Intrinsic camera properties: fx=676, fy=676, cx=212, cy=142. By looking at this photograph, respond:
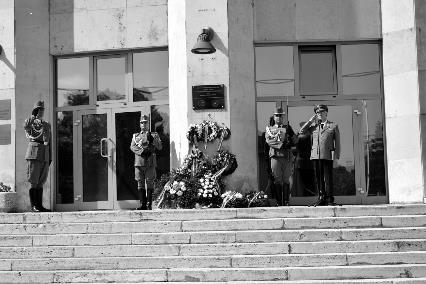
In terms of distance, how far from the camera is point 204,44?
14320 millimetres

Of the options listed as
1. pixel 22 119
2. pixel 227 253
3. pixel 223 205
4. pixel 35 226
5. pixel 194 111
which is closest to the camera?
pixel 227 253

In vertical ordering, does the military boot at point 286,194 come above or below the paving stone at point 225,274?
above

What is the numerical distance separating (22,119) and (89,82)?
71.8 inches

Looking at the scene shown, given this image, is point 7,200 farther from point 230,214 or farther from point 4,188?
point 230,214

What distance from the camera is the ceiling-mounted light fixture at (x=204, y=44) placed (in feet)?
46.8

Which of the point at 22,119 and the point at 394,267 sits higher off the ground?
the point at 22,119

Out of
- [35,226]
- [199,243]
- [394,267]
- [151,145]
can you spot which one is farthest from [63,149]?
[394,267]

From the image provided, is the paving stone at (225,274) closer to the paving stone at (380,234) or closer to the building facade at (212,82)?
the paving stone at (380,234)

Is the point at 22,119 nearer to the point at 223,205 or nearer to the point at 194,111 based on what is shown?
the point at 194,111

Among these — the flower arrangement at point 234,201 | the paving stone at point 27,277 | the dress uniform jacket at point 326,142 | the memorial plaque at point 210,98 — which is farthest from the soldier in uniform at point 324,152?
the paving stone at point 27,277

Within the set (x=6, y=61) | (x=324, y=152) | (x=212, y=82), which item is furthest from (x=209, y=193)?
(x=6, y=61)

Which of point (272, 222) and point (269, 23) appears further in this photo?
point (269, 23)

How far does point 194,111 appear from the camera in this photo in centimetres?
1488

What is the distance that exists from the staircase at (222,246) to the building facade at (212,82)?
3.56 m
